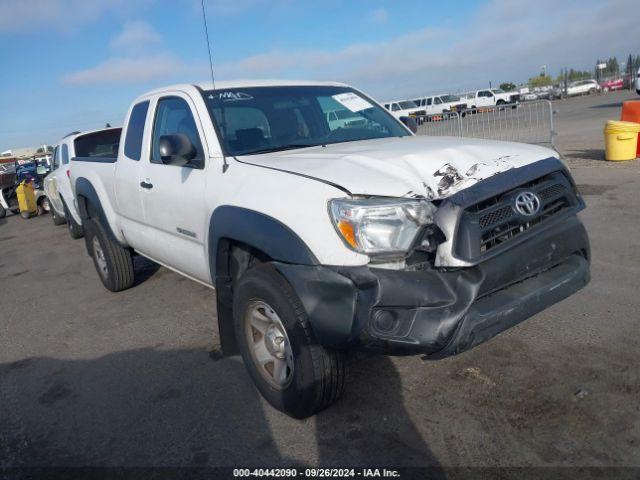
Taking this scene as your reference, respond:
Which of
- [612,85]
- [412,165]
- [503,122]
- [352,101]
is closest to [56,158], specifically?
[352,101]

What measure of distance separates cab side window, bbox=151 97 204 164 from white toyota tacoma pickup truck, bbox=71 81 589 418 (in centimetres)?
4

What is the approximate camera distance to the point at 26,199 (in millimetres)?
15117

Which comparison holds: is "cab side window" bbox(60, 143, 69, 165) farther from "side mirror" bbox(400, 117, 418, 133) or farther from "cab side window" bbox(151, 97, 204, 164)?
"side mirror" bbox(400, 117, 418, 133)

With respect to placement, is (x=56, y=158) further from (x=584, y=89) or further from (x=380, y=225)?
(x=584, y=89)

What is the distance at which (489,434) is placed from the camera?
281 centimetres

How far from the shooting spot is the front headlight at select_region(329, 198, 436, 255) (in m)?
2.62

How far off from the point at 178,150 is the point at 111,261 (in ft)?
8.86

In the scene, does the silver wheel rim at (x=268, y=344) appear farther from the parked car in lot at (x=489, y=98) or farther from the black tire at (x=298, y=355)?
the parked car in lot at (x=489, y=98)

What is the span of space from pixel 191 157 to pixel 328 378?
183 centimetres

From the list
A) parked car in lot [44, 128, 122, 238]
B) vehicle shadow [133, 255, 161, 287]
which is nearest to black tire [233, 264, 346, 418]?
vehicle shadow [133, 255, 161, 287]

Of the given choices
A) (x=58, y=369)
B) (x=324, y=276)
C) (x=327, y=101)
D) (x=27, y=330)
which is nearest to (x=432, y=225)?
(x=324, y=276)

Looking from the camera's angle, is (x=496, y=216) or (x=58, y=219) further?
(x=58, y=219)

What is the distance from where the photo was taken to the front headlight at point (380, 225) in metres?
2.62

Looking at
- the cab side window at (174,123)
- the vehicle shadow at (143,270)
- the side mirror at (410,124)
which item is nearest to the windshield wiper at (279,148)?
the cab side window at (174,123)
